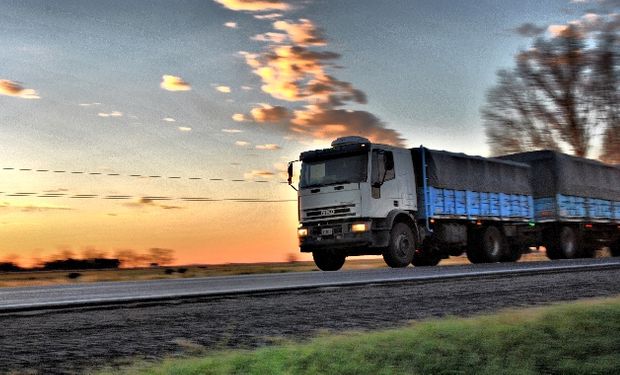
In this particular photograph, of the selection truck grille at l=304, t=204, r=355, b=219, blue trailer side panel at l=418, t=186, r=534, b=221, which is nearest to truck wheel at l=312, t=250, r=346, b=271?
truck grille at l=304, t=204, r=355, b=219

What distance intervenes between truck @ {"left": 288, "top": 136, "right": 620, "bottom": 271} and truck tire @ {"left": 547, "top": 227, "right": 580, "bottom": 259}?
0.12 feet

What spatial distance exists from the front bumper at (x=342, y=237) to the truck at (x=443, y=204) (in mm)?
26

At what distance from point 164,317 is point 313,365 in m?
3.27

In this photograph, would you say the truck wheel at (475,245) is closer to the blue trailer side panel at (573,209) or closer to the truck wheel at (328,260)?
the blue trailer side panel at (573,209)

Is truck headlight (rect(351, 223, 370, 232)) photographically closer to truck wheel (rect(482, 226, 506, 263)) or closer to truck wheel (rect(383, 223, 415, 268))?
truck wheel (rect(383, 223, 415, 268))

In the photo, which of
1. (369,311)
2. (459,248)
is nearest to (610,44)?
(459,248)

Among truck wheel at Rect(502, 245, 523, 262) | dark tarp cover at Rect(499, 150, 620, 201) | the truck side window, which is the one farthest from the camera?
dark tarp cover at Rect(499, 150, 620, 201)

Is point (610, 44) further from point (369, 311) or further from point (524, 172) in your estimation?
point (369, 311)

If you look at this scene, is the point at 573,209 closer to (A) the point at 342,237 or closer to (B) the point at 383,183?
(B) the point at 383,183

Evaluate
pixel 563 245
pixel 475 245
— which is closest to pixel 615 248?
pixel 563 245

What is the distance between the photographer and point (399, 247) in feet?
65.2

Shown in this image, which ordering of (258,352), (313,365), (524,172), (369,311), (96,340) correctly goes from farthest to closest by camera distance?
1. (524,172)
2. (369,311)
3. (96,340)
4. (258,352)
5. (313,365)

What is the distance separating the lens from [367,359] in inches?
173

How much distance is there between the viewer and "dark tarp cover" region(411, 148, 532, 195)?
21344 mm
